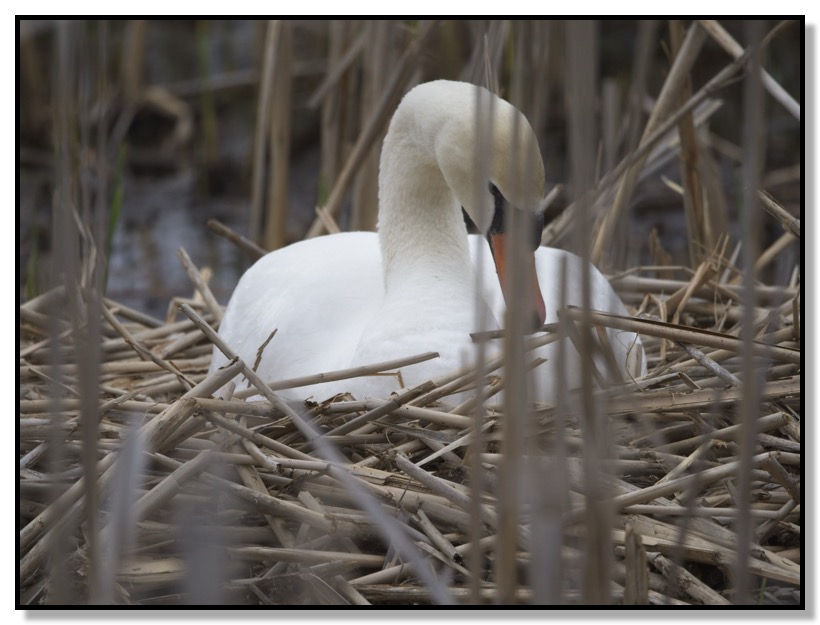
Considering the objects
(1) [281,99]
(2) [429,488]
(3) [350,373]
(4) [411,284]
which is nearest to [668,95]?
(4) [411,284]

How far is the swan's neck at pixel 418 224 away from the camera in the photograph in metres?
2.96

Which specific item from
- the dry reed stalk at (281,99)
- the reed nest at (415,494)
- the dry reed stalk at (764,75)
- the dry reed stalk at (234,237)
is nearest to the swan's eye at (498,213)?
the reed nest at (415,494)

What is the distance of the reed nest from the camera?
5.76ft

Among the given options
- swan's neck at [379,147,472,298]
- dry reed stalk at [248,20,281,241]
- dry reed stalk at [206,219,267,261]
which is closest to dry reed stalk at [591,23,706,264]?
swan's neck at [379,147,472,298]

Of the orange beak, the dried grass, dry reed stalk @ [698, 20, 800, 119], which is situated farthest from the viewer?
dry reed stalk @ [698, 20, 800, 119]

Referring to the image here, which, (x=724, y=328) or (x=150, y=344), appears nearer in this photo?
(x=724, y=328)

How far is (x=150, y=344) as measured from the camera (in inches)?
146

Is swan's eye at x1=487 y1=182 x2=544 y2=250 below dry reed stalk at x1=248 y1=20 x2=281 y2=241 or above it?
below

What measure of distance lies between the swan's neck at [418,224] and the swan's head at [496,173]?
0.50 feet

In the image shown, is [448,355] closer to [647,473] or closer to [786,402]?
[647,473]

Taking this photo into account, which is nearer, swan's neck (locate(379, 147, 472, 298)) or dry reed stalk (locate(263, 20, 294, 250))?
swan's neck (locate(379, 147, 472, 298))

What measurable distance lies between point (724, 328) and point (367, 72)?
65.8 inches

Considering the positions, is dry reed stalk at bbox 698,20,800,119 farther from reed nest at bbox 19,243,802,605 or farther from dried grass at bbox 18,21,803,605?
reed nest at bbox 19,243,802,605
